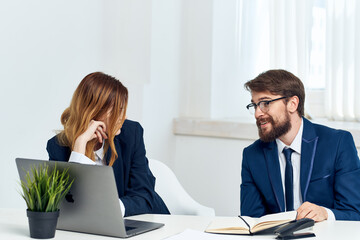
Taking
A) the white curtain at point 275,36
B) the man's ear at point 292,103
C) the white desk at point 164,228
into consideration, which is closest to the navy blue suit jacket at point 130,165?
the white desk at point 164,228

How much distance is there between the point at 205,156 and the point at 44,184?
2.23 meters

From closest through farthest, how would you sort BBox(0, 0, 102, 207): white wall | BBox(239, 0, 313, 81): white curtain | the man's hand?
the man's hand, BBox(0, 0, 102, 207): white wall, BBox(239, 0, 313, 81): white curtain

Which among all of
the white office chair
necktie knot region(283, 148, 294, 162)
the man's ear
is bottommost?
the white office chair

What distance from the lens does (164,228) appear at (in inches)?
75.3

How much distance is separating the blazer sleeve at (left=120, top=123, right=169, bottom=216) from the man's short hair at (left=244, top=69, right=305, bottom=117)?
1.96 ft

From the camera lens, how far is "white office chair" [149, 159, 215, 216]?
2.83 meters

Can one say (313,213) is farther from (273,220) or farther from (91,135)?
(91,135)

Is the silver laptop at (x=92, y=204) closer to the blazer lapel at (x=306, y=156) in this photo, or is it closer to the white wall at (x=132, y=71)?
the blazer lapel at (x=306, y=156)

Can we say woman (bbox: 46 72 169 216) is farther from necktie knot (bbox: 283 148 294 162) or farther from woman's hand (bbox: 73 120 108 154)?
necktie knot (bbox: 283 148 294 162)

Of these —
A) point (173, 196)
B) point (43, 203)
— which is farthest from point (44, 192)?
point (173, 196)

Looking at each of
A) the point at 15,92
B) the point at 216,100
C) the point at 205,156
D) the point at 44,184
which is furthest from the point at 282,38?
the point at 44,184

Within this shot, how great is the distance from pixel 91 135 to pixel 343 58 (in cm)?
210

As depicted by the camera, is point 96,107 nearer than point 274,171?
Yes

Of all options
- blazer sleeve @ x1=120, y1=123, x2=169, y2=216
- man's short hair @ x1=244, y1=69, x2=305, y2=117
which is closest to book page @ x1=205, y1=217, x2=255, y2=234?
blazer sleeve @ x1=120, y1=123, x2=169, y2=216
